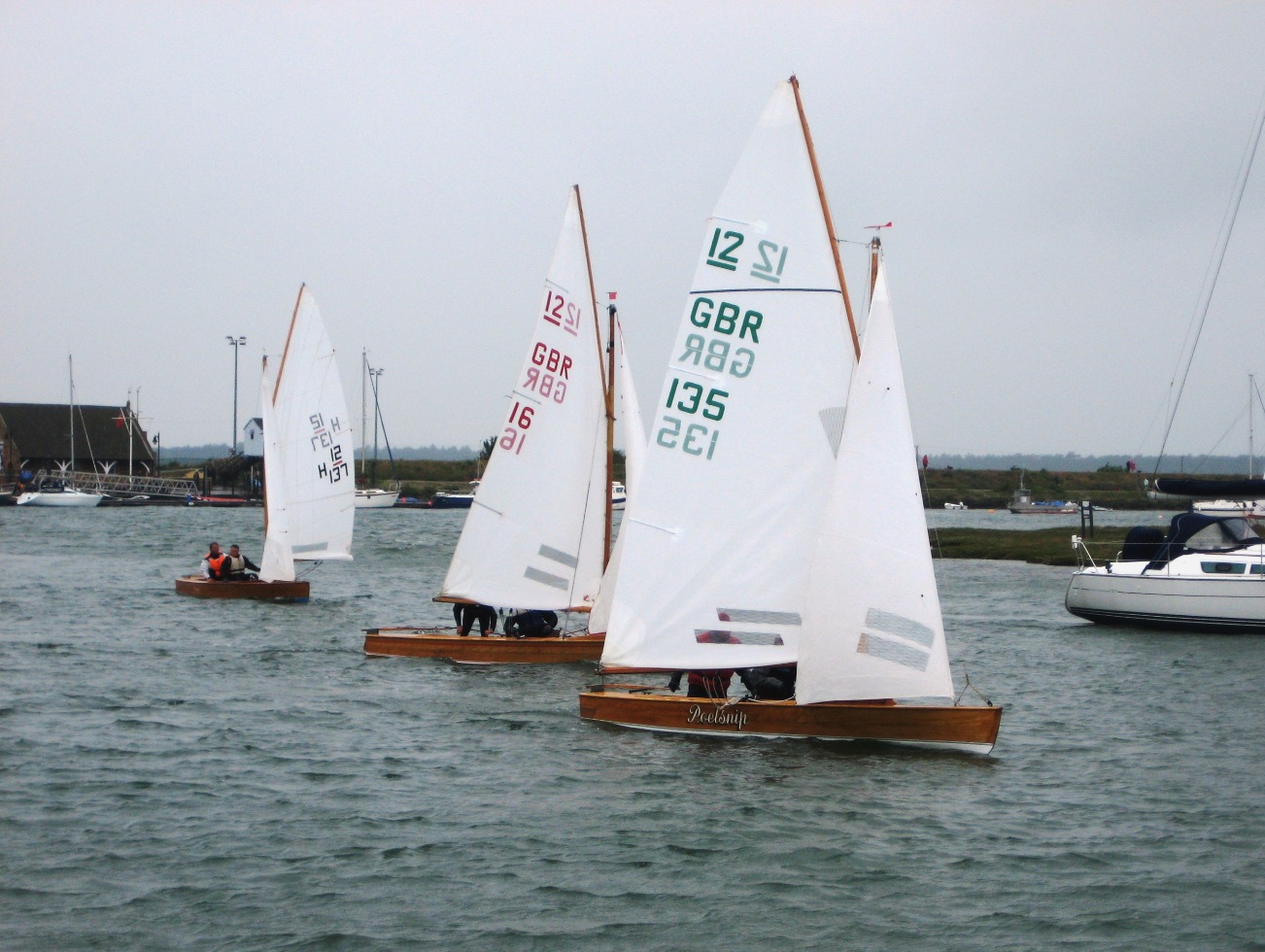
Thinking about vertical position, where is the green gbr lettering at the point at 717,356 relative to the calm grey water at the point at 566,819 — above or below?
above

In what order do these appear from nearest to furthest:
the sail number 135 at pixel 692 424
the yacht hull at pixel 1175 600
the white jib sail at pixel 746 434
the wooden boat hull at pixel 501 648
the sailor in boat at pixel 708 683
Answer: the white jib sail at pixel 746 434, the sail number 135 at pixel 692 424, the sailor in boat at pixel 708 683, the wooden boat hull at pixel 501 648, the yacht hull at pixel 1175 600

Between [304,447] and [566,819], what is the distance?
2601 centimetres

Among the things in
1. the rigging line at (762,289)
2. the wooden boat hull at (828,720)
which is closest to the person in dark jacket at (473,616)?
the wooden boat hull at (828,720)

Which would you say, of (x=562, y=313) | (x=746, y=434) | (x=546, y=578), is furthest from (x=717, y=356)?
(x=546, y=578)

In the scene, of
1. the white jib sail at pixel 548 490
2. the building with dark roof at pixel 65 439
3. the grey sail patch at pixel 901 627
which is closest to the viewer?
the grey sail patch at pixel 901 627

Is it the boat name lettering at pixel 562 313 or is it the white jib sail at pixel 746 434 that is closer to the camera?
the white jib sail at pixel 746 434

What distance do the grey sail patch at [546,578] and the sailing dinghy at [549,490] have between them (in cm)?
2

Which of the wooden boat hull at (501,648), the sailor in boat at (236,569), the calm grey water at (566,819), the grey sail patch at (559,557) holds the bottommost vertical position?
the calm grey water at (566,819)

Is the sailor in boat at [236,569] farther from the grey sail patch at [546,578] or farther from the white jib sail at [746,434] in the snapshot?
the white jib sail at [746,434]

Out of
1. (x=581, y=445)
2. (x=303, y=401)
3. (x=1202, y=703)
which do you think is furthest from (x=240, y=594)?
(x=1202, y=703)

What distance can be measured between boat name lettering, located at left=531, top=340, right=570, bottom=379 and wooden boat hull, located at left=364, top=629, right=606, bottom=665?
5217mm

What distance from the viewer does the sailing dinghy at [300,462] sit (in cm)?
3947

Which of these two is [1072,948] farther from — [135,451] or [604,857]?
[135,451]

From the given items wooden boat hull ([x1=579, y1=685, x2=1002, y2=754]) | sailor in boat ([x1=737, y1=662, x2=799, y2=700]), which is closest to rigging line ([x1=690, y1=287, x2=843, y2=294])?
sailor in boat ([x1=737, y1=662, x2=799, y2=700])
